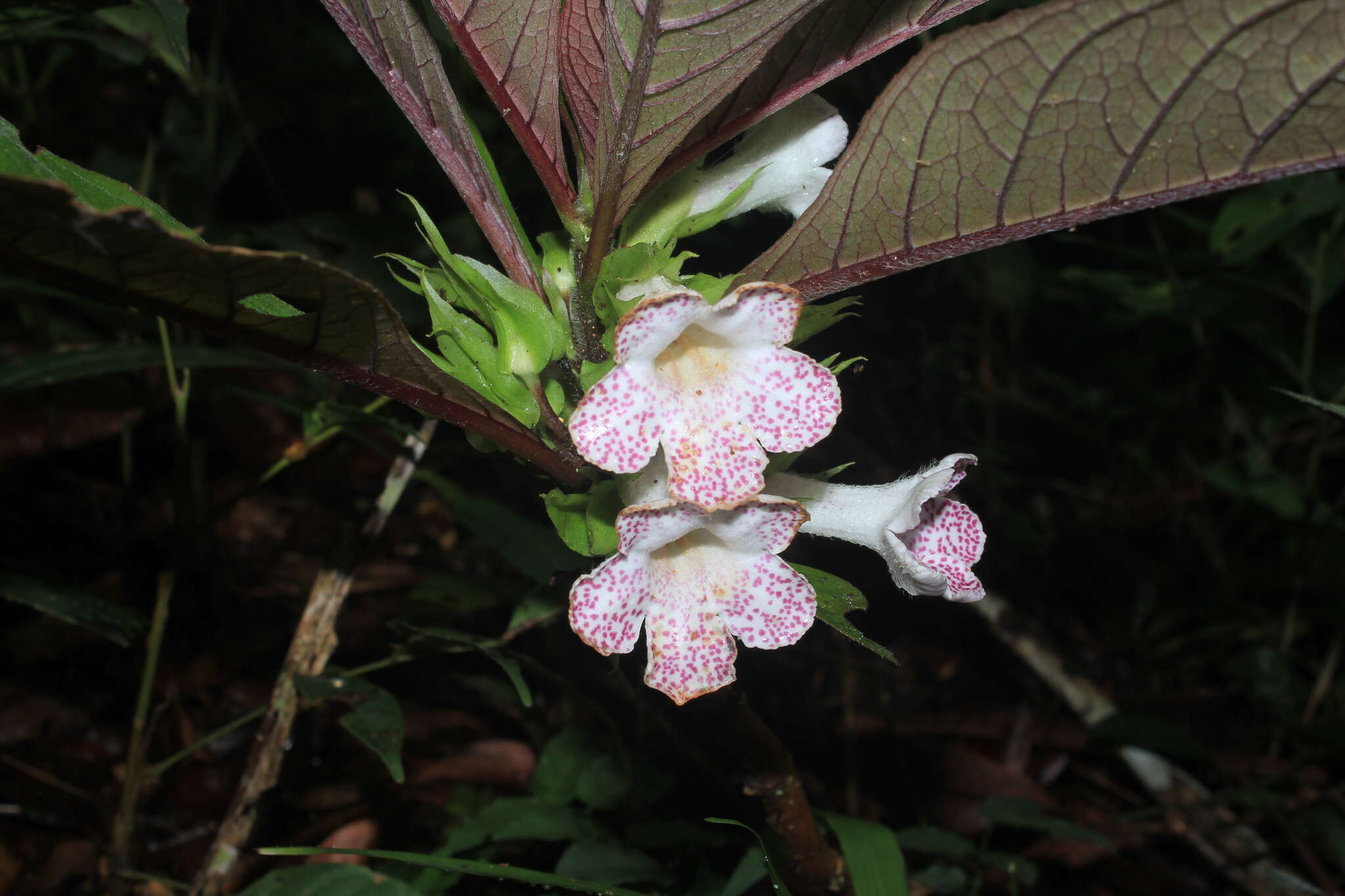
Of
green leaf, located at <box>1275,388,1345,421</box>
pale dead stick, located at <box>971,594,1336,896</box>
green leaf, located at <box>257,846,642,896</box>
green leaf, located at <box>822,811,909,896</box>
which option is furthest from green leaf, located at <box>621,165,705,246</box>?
pale dead stick, located at <box>971,594,1336,896</box>

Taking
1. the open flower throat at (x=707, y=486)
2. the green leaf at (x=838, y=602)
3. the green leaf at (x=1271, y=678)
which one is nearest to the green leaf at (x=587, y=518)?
the open flower throat at (x=707, y=486)

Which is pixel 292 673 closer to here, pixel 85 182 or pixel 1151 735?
pixel 85 182

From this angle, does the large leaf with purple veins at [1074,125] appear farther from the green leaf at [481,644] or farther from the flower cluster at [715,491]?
the green leaf at [481,644]

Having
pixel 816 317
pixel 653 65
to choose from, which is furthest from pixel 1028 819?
pixel 653 65

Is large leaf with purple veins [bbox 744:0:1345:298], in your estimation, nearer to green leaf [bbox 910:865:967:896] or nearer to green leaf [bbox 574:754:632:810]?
green leaf [bbox 574:754:632:810]

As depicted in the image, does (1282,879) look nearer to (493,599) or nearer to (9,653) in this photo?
(493,599)

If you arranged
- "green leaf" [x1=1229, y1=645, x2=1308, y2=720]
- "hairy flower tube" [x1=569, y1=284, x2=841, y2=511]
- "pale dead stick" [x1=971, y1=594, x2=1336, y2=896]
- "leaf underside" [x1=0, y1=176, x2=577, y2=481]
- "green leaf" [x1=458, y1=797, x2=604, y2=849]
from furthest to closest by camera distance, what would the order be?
"green leaf" [x1=1229, y1=645, x2=1308, y2=720], "pale dead stick" [x1=971, y1=594, x2=1336, y2=896], "green leaf" [x1=458, y1=797, x2=604, y2=849], "hairy flower tube" [x1=569, y1=284, x2=841, y2=511], "leaf underside" [x1=0, y1=176, x2=577, y2=481]
